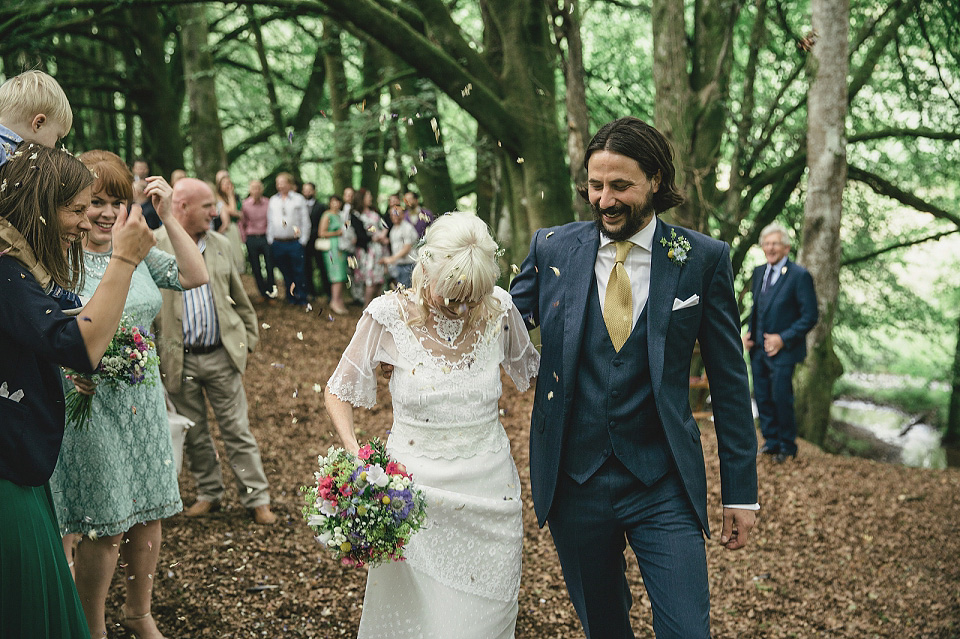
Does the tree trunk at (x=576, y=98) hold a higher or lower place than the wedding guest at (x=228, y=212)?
higher

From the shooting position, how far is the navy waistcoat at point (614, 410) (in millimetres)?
2980

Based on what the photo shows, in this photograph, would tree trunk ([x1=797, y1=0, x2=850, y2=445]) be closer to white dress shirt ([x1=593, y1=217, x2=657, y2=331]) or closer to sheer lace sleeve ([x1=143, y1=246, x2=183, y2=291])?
white dress shirt ([x1=593, y1=217, x2=657, y2=331])

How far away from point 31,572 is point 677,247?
242 cm

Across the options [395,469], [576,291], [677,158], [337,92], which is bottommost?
[395,469]

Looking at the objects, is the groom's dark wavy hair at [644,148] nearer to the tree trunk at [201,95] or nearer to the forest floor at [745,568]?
the forest floor at [745,568]

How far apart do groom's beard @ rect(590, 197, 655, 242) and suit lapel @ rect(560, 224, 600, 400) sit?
6cm

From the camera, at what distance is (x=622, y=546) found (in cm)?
316

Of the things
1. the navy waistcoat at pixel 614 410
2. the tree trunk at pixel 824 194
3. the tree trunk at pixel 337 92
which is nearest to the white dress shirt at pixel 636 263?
the navy waistcoat at pixel 614 410

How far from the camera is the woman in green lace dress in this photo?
3.63 m

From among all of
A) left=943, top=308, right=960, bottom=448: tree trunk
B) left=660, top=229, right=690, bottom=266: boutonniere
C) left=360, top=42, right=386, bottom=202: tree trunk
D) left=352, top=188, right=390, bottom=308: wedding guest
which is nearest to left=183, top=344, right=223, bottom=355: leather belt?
left=660, top=229, right=690, bottom=266: boutonniere

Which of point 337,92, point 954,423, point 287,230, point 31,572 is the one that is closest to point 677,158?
point 287,230

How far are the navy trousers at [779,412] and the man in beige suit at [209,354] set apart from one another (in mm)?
→ 4851

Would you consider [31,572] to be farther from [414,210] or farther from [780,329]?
[414,210]

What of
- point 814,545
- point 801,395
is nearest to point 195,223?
point 814,545
